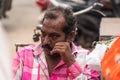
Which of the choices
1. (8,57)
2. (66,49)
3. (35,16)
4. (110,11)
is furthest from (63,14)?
(35,16)

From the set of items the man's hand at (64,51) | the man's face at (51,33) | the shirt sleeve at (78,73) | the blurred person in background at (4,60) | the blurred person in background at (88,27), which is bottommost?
the blurred person in background at (88,27)

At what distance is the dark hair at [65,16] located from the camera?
3.13 m

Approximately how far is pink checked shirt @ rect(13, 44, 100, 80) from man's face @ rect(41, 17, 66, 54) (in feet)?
0.31

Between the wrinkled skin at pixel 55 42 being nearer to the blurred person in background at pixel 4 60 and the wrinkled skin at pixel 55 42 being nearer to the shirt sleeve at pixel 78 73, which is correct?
the shirt sleeve at pixel 78 73

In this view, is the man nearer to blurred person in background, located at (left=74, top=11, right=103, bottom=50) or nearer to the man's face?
the man's face

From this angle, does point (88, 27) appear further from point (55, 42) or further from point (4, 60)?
point (4, 60)

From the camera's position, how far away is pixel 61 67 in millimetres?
3084

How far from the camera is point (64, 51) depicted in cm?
290

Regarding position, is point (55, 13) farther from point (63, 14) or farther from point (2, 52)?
point (2, 52)

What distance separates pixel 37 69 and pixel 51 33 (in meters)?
0.26

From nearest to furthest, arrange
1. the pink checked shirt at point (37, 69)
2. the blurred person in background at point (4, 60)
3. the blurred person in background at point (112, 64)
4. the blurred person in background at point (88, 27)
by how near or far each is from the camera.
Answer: the blurred person in background at point (4, 60) → the blurred person in background at point (112, 64) → the pink checked shirt at point (37, 69) → the blurred person in background at point (88, 27)

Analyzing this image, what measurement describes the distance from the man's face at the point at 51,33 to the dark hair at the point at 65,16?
0.10 feet

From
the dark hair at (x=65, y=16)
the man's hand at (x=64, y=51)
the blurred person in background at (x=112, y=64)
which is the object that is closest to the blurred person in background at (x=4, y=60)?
the blurred person in background at (x=112, y=64)

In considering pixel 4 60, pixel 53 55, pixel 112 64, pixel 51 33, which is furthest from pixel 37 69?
pixel 4 60
